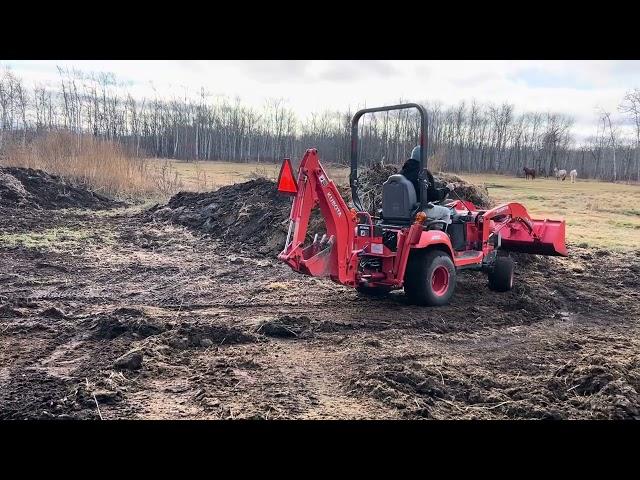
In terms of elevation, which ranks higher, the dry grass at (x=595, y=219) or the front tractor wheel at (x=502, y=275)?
the dry grass at (x=595, y=219)

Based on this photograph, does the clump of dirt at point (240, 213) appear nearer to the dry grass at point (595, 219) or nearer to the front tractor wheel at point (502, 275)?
the front tractor wheel at point (502, 275)

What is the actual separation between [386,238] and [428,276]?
687 millimetres

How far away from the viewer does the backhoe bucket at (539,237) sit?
29.8 ft

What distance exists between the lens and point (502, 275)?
27.0 feet

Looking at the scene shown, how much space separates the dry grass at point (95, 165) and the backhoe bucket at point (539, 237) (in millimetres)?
16126

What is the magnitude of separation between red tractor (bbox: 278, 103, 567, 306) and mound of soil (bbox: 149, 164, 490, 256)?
8.21ft

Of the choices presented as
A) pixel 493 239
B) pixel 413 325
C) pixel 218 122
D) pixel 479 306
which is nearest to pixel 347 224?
pixel 413 325

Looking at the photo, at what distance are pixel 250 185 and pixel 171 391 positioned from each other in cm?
1262

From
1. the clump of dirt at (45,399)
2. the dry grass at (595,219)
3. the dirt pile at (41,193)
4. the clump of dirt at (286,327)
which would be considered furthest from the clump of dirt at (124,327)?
the dirt pile at (41,193)

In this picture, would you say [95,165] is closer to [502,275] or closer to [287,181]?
[287,181]

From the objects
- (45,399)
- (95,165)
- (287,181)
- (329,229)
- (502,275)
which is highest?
(95,165)

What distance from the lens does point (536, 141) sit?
77688 millimetres

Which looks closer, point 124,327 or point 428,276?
point 124,327

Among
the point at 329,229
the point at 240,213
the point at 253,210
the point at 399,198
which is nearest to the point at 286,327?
the point at 329,229
